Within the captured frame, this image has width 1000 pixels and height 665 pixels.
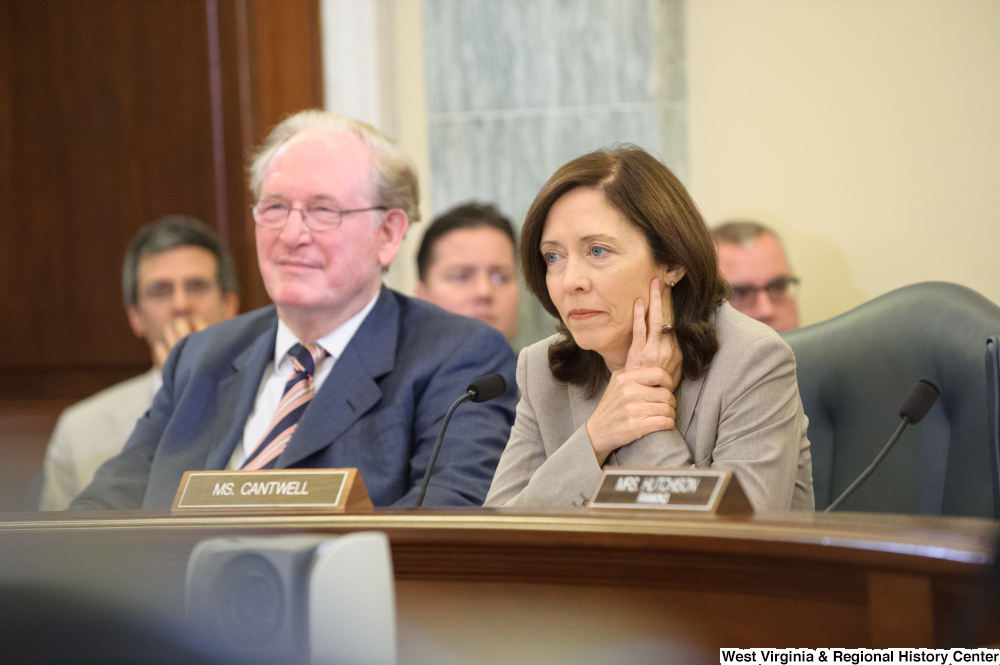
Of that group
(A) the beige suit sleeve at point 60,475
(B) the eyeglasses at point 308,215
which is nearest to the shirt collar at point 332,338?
(B) the eyeglasses at point 308,215

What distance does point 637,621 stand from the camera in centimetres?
94

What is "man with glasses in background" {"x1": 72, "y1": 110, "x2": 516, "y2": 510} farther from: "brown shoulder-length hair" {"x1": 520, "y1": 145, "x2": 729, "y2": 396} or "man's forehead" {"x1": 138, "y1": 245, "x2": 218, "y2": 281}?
"man's forehead" {"x1": 138, "y1": 245, "x2": 218, "y2": 281}

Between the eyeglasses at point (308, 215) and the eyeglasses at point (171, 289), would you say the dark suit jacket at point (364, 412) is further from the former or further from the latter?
the eyeglasses at point (171, 289)

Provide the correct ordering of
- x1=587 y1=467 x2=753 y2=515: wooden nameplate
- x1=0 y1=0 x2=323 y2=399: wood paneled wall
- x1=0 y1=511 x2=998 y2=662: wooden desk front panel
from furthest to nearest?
x1=0 y1=0 x2=323 y2=399: wood paneled wall
x1=587 y1=467 x2=753 y2=515: wooden nameplate
x1=0 y1=511 x2=998 y2=662: wooden desk front panel

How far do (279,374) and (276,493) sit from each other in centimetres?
79

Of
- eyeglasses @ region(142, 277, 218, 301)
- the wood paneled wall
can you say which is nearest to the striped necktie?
eyeglasses @ region(142, 277, 218, 301)

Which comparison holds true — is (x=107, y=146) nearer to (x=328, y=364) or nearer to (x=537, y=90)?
(x=537, y=90)

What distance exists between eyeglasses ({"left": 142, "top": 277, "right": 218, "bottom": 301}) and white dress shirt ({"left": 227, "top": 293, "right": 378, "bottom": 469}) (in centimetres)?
107

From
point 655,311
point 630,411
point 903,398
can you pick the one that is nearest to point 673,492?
point 630,411

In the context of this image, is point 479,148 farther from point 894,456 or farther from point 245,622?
point 245,622

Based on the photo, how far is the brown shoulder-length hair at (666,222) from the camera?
1436 millimetres

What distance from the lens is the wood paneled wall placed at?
3.47m

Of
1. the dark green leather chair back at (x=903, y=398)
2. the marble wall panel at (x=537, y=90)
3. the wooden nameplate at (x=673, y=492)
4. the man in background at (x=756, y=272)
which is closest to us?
the wooden nameplate at (x=673, y=492)

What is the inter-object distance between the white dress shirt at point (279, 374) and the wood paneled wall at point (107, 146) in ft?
4.92
